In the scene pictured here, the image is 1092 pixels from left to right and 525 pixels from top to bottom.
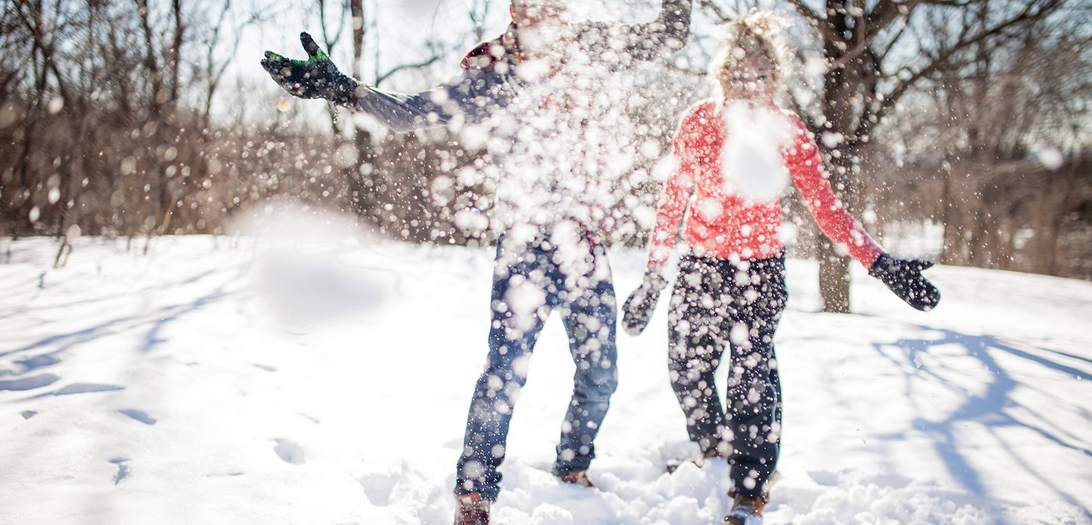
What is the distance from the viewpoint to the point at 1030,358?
3.87 meters

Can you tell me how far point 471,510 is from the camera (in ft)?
5.58

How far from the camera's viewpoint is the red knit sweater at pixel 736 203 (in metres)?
1.82

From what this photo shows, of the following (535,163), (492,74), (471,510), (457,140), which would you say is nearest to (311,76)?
(492,74)

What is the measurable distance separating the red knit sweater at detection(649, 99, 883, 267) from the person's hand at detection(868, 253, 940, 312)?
0.04 m

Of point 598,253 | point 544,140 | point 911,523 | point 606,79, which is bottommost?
point 911,523

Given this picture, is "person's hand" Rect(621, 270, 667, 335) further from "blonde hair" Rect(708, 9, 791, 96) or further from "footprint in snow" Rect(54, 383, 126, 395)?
"footprint in snow" Rect(54, 383, 126, 395)

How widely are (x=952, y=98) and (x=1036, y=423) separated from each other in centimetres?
579

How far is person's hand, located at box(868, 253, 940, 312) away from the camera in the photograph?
1694mm

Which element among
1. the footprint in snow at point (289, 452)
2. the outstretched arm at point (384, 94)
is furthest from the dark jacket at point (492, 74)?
the footprint in snow at point (289, 452)

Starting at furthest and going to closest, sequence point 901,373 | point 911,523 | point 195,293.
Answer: point 195,293
point 901,373
point 911,523

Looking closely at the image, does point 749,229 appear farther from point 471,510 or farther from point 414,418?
point 414,418

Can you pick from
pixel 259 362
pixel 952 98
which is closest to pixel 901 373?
pixel 259 362

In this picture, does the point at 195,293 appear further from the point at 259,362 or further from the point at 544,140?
the point at 544,140

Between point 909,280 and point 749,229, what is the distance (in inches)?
20.1
